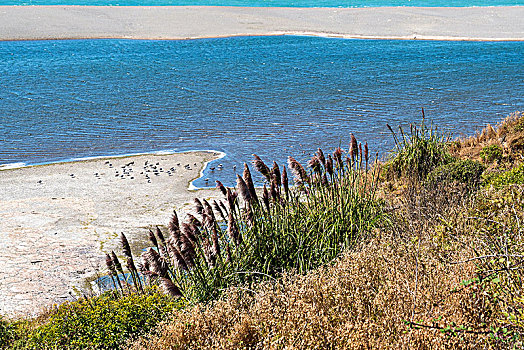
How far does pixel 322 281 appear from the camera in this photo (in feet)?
15.8

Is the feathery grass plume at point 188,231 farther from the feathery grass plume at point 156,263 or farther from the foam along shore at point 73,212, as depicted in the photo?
the foam along shore at point 73,212

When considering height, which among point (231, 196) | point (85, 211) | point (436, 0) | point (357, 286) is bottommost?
point (85, 211)

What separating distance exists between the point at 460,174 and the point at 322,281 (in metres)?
4.07

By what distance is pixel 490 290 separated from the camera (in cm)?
393

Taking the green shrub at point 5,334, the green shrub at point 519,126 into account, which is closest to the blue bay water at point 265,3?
the green shrub at point 519,126

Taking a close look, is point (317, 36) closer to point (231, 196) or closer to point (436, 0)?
point (231, 196)

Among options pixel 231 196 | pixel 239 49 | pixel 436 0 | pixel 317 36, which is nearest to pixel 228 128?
pixel 231 196

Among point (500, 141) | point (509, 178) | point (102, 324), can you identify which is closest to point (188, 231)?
point (102, 324)

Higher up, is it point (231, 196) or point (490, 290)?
point (231, 196)

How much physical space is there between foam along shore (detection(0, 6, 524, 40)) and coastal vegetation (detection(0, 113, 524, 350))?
43.3m

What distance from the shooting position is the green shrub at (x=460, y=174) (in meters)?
7.89

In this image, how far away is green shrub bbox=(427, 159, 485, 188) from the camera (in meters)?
7.89

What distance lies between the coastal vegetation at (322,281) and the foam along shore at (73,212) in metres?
1.54

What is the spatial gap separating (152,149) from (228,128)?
3.12m
